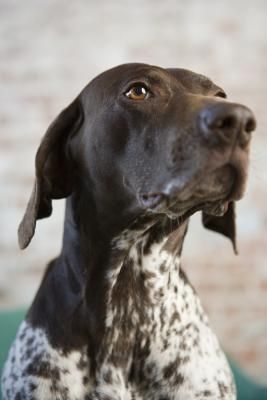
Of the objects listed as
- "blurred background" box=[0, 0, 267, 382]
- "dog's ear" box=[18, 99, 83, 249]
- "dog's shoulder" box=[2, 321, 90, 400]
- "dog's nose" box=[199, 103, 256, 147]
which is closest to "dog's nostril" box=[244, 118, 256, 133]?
"dog's nose" box=[199, 103, 256, 147]

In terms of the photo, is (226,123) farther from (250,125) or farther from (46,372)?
(46,372)

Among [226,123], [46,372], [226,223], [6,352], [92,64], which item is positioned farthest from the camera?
[92,64]

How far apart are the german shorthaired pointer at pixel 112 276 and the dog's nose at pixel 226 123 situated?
0.56ft

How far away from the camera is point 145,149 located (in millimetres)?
1147

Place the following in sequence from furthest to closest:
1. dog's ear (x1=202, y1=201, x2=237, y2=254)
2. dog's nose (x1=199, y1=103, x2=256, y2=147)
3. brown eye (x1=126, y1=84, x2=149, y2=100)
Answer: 1. dog's ear (x1=202, y1=201, x2=237, y2=254)
2. brown eye (x1=126, y1=84, x2=149, y2=100)
3. dog's nose (x1=199, y1=103, x2=256, y2=147)

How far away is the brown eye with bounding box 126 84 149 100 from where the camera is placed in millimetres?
1205

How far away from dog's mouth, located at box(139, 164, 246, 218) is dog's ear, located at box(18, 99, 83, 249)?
1.04ft

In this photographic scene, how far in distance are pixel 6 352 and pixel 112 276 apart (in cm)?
93

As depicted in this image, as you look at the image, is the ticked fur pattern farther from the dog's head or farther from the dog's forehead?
the dog's forehead

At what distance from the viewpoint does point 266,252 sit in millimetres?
2482

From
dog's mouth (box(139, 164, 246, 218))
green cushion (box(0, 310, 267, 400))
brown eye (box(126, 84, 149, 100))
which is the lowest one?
green cushion (box(0, 310, 267, 400))

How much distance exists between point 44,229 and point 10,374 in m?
1.14

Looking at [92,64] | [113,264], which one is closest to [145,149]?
[113,264]

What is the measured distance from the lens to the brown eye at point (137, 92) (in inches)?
47.4
